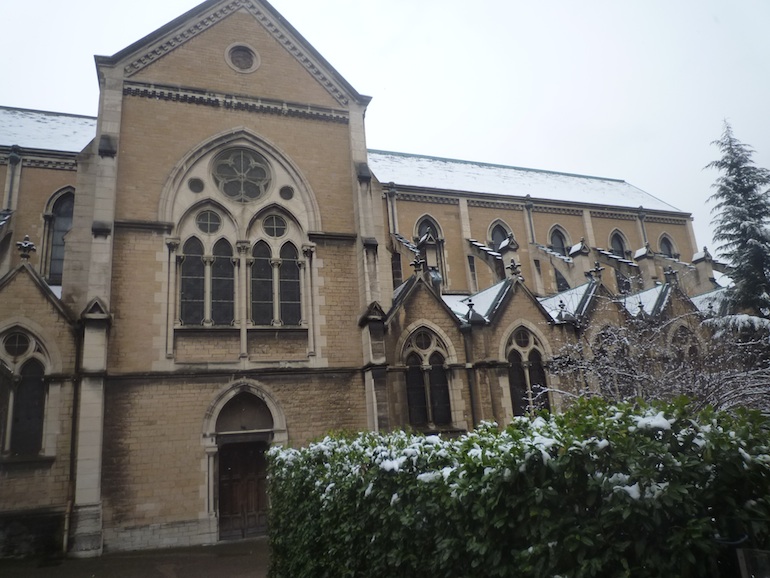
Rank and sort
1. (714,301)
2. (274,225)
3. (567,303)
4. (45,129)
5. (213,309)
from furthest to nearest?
(45,129) < (714,301) < (567,303) < (274,225) < (213,309)

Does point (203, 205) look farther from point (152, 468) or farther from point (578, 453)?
point (578, 453)

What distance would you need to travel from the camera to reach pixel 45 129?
2480 cm

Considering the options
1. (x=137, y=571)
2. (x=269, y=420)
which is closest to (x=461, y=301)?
(x=269, y=420)

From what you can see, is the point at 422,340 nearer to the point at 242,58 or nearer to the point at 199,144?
the point at 199,144

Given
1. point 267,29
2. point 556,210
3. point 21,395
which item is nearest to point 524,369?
point 556,210

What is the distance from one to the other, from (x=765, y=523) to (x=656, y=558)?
2.19 ft

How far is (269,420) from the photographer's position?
16.8m

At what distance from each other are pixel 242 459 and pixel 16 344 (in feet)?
22.3

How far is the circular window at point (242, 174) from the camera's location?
720 inches

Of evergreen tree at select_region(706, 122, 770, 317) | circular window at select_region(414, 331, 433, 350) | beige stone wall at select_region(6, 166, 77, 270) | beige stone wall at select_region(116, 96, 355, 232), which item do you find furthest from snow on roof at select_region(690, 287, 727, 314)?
beige stone wall at select_region(6, 166, 77, 270)

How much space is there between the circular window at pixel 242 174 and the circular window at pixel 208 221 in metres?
0.84

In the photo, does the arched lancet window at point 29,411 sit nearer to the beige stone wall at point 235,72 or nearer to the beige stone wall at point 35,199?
the beige stone wall at point 35,199

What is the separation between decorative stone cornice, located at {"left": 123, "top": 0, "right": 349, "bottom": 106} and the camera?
18.5 metres

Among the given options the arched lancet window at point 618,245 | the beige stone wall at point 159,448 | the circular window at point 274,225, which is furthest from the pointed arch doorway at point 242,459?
the arched lancet window at point 618,245
